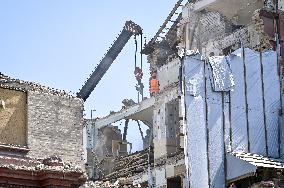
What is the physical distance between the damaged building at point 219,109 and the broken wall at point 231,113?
0.14 ft

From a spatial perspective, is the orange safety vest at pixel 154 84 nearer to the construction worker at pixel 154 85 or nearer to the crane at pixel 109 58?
the construction worker at pixel 154 85

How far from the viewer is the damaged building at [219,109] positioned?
87.9 ft

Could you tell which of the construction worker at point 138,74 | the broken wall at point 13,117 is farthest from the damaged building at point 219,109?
the construction worker at point 138,74

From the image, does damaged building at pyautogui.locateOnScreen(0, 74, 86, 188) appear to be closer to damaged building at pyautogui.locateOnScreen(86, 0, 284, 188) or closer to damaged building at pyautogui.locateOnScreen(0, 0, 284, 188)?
damaged building at pyautogui.locateOnScreen(0, 0, 284, 188)

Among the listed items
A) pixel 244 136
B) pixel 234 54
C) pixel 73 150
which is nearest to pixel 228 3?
pixel 234 54

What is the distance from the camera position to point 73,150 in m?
22.9

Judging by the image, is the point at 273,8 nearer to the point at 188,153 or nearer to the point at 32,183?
the point at 188,153

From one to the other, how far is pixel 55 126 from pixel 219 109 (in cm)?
836

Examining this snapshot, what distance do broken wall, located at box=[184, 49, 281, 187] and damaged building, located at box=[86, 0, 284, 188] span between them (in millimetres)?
43

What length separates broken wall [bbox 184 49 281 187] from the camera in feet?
87.8

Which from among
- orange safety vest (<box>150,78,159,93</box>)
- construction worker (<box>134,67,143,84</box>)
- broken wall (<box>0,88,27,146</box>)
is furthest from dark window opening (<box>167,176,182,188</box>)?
construction worker (<box>134,67,143,84</box>)

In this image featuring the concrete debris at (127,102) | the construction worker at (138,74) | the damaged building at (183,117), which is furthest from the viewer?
the concrete debris at (127,102)

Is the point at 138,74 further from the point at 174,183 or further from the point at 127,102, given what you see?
the point at 174,183

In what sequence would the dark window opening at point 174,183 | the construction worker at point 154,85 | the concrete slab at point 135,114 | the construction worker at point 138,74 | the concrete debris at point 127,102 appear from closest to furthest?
the dark window opening at point 174,183 → the construction worker at point 154,85 → the concrete slab at point 135,114 → the construction worker at point 138,74 → the concrete debris at point 127,102
